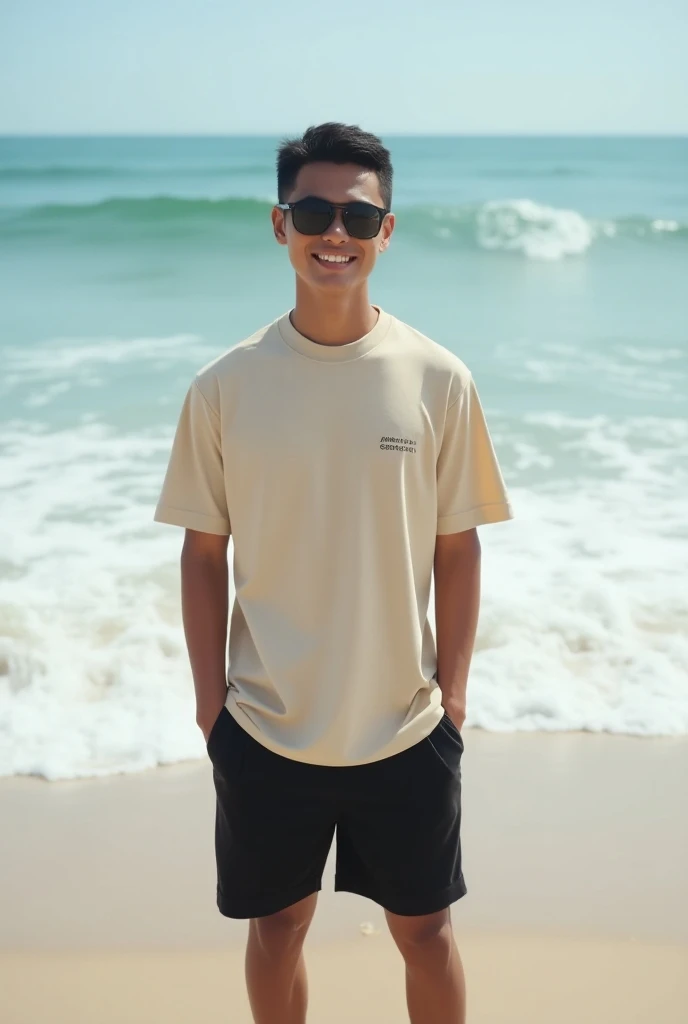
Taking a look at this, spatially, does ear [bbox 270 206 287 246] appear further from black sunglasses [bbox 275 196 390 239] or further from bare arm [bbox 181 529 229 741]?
bare arm [bbox 181 529 229 741]


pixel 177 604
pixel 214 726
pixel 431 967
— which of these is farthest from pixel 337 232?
pixel 177 604

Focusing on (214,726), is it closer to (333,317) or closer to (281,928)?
(281,928)

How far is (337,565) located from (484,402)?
7.87 meters

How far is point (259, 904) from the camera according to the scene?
2.10 meters

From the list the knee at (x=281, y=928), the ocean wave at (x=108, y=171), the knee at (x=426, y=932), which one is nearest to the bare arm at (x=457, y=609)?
the knee at (x=426, y=932)

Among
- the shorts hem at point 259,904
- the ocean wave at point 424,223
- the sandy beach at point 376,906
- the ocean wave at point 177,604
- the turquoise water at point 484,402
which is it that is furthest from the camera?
the ocean wave at point 424,223

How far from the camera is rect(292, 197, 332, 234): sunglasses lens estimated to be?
6.63ft

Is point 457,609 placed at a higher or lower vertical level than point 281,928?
higher

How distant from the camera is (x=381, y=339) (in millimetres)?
2045

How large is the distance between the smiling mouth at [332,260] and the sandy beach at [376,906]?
1.81 meters

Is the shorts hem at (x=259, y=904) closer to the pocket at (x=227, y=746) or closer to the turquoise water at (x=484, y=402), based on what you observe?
the pocket at (x=227, y=746)

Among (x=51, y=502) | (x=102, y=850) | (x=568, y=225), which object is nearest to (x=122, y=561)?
(x=51, y=502)

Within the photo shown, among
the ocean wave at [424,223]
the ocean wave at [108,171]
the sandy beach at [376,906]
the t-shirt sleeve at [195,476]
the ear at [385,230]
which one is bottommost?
the sandy beach at [376,906]

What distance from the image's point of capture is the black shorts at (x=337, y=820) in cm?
204
